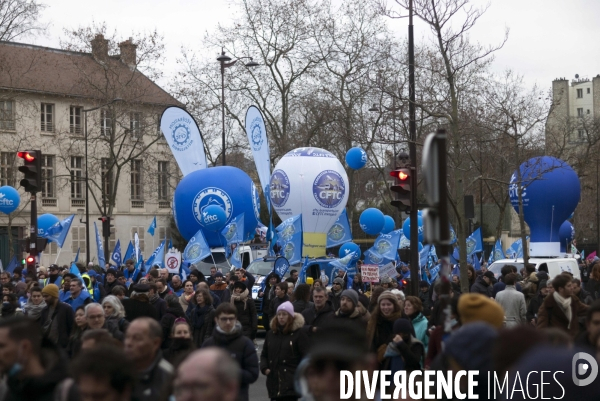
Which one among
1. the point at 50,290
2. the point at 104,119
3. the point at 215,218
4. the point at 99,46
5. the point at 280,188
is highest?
the point at 99,46

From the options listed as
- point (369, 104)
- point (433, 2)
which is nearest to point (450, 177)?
point (369, 104)

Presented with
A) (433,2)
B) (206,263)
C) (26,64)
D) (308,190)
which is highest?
(26,64)

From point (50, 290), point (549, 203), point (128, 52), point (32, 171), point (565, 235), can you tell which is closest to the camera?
point (50, 290)

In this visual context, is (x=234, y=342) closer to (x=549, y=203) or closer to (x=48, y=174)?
(x=549, y=203)

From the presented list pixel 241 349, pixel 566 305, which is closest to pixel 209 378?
pixel 241 349

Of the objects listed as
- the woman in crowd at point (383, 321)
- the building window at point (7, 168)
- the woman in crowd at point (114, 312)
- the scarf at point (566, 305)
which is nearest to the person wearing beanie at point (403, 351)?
the woman in crowd at point (383, 321)

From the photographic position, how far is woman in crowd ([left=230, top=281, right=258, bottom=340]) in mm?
14445

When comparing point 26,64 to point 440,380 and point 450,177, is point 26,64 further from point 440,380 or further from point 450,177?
point 440,380

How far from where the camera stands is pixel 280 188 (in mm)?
33688

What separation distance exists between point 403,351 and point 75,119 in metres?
51.8

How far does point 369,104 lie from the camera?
44.5m

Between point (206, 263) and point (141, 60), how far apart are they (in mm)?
15215

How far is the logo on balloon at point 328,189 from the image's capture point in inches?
1308

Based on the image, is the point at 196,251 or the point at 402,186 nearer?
the point at 402,186
